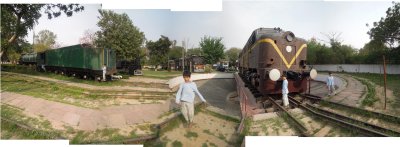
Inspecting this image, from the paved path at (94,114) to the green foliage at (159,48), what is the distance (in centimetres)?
169

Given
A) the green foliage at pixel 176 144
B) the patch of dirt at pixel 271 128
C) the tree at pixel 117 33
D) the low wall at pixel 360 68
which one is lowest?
the green foliage at pixel 176 144

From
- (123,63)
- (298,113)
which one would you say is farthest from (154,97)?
(298,113)

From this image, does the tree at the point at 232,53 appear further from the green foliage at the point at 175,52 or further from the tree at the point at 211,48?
the green foliage at the point at 175,52

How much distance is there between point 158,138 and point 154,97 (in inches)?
57.6

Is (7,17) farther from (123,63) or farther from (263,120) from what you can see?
(263,120)

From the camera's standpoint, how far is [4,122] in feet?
22.4

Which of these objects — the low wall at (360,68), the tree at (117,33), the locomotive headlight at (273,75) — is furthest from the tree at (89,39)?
the low wall at (360,68)

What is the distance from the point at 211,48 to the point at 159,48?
2.23 meters

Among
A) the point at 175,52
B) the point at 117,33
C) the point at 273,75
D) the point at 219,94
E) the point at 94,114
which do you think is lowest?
the point at 94,114

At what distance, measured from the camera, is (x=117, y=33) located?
698 cm

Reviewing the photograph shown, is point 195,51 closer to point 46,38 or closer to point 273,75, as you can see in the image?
point 273,75

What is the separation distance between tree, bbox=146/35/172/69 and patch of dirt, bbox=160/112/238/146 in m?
2.23

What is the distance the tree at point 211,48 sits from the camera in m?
9.88

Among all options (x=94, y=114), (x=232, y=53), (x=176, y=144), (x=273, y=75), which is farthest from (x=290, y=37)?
(x=232, y=53)
